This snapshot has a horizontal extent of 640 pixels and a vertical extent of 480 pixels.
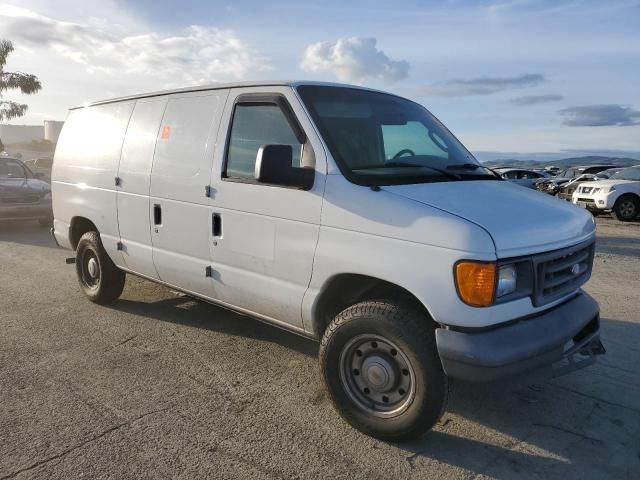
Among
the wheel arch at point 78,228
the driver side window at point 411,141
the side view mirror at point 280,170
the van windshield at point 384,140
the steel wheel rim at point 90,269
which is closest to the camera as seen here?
the side view mirror at point 280,170

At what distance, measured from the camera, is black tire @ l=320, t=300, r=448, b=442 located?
2.94 metres

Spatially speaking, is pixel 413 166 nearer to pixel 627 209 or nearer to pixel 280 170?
pixel 280 170

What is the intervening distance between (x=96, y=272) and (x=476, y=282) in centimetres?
437

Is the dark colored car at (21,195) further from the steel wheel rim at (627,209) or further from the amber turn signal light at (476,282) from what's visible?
the steel wheel rim at (627,209)

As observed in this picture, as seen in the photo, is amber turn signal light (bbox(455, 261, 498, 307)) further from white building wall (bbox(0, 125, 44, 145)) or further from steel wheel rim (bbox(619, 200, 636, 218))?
white building wall (bbox(0, 125, 44, 145))

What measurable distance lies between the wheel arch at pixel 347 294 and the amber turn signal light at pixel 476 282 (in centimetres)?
38

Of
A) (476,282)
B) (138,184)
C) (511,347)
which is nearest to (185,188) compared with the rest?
(138,184)

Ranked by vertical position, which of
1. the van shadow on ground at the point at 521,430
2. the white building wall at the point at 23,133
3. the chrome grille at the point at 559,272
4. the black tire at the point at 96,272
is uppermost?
the white building wall at the point at 23,133

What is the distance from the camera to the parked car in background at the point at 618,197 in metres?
15.4

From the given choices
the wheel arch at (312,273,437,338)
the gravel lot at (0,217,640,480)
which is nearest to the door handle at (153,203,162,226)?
the gravel lot at (0,217,640,480)

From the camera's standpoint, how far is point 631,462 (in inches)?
117

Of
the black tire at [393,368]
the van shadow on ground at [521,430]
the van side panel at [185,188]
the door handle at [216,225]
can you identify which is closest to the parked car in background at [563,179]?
the van shadow on ground at [521,430]

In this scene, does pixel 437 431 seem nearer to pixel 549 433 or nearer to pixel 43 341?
pixel 549 433

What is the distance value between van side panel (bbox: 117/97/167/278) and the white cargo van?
0.07 feet
